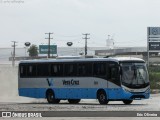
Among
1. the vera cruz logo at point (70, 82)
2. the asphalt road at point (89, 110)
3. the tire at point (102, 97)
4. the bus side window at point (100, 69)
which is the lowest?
the tire at point (102, 97)

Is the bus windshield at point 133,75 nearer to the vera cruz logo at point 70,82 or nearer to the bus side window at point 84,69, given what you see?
the bus side window at point 84,69

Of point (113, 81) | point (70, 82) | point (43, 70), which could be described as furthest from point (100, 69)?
point (43, 70)

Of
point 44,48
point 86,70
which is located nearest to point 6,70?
point 86,70

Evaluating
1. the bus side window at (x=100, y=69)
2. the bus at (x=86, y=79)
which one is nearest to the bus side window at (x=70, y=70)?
the bus at (x=86, y=79)

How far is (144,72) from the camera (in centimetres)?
3941

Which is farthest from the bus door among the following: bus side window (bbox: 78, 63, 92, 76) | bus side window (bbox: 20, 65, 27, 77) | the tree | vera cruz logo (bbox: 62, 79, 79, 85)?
the tree

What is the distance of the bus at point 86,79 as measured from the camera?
3856cm

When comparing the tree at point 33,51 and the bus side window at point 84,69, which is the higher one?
the bus side window at point 84,69

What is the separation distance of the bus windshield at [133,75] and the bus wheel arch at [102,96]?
139 centimetres

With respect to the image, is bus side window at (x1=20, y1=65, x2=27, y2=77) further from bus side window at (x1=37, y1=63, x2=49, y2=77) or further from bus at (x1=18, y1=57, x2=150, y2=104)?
bus side window at (x1=37, y1=63, x2=49, y2=77)

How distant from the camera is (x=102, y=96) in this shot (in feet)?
128

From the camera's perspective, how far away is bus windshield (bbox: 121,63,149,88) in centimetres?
3856

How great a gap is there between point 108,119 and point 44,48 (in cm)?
10716

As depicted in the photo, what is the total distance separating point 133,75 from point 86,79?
3167 millimetres
